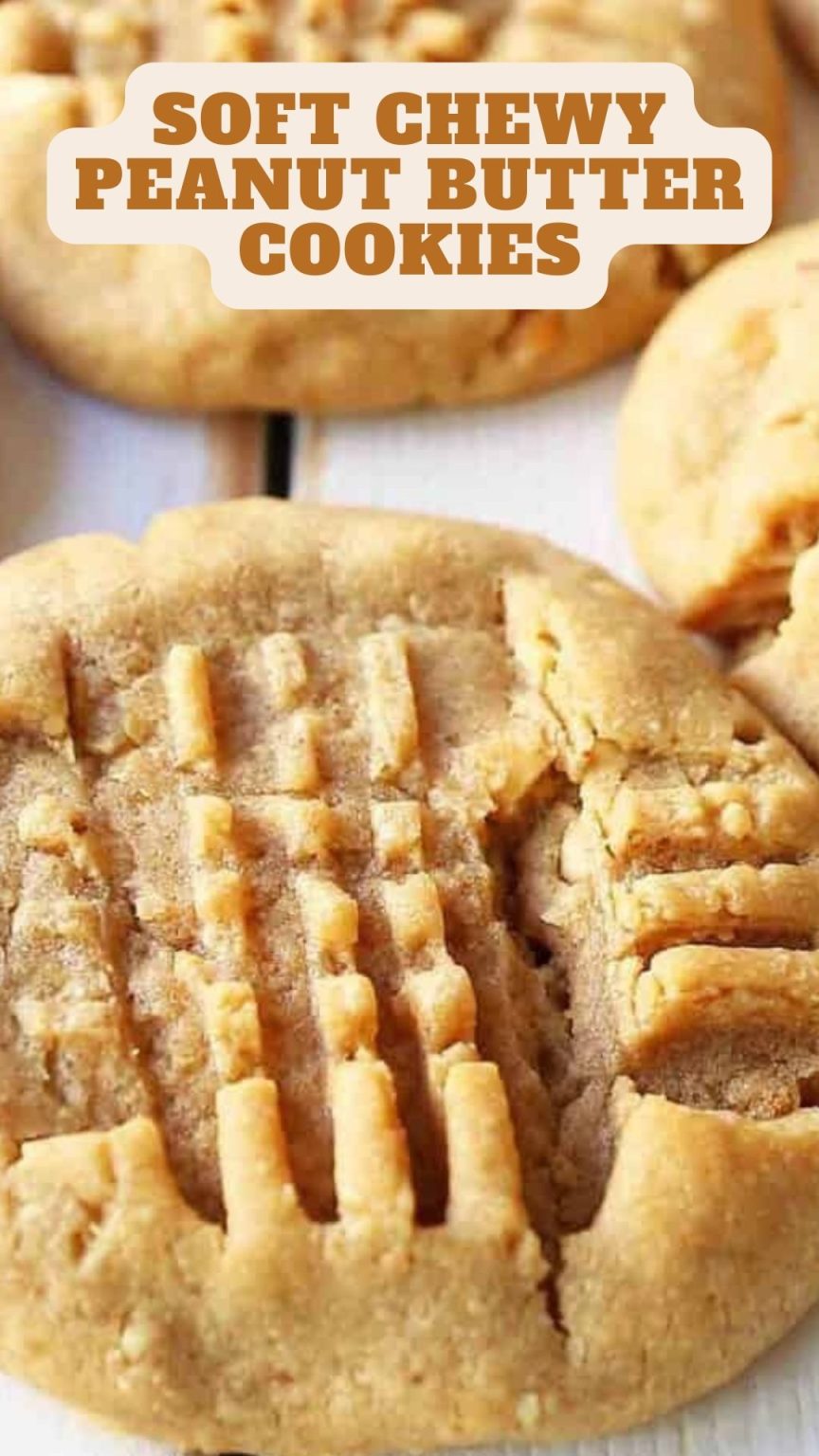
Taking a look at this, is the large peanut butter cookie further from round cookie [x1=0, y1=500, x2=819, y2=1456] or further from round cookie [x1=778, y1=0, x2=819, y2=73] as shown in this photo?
round cookie [x1=778, y1=0, x2=819, y2=73]

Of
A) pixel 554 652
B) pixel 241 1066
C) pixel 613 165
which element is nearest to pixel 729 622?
pixel 554 652

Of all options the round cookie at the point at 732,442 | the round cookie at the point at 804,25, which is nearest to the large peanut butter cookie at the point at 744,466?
the round cookie at the point at 732,442

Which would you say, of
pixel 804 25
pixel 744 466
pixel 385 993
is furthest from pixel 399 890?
pixel 804 25

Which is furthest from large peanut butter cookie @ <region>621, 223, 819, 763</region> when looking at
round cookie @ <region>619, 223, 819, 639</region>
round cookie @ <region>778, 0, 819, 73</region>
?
round cookie @ <region>778, 0, 819, 73</region>

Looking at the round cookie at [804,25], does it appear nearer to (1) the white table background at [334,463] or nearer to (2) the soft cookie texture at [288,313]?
(2) the soft cookie texture at [288,313]

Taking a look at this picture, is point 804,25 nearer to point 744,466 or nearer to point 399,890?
point 744,466
